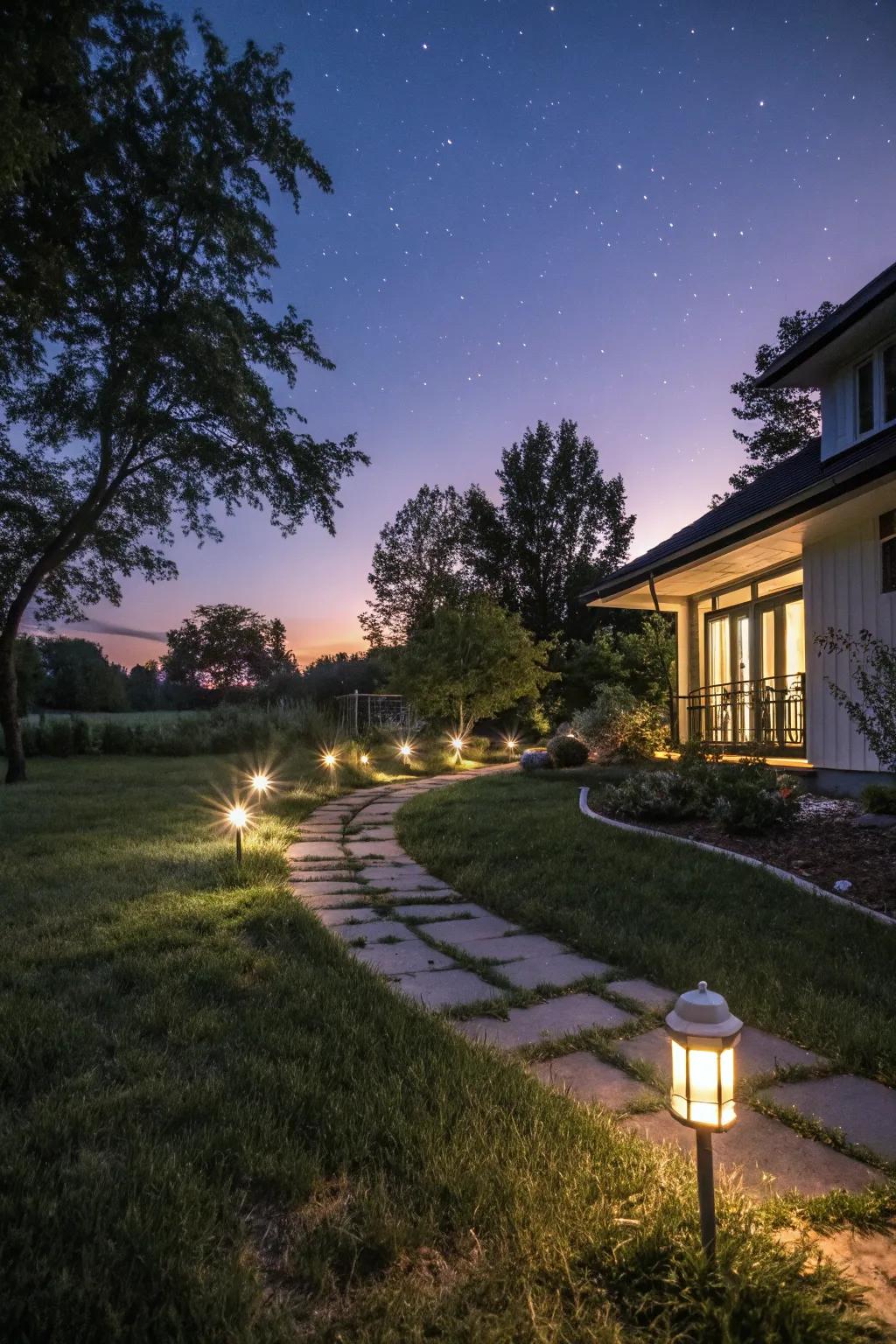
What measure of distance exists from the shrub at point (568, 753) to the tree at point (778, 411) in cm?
1254

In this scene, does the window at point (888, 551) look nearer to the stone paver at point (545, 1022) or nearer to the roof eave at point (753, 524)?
the roof eave at point (753, 524)

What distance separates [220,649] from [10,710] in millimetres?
34766

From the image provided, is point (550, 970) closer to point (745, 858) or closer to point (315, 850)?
point (745, 858)

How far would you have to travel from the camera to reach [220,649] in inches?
1767

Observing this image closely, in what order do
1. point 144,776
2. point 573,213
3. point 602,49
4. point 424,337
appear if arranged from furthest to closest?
point 144,776 < point 424,337 < point 573,213 < point 602,49

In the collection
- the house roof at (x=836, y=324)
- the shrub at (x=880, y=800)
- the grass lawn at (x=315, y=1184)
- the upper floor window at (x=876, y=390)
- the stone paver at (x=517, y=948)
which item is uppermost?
the house roof at (x=836, y=324)

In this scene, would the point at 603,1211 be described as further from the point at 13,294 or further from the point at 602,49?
the point at 602,49

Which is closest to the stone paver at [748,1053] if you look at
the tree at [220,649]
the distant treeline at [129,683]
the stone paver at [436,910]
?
the stone paver at [436,910]

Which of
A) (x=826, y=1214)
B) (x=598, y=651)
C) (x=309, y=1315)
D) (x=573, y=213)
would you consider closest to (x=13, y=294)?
(x=573, y=213)

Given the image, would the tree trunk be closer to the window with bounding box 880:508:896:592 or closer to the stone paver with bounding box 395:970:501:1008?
the stone paver with bounding box 395:970:501:1008

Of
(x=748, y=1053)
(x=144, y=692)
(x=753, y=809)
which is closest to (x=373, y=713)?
(x=753, y=809)

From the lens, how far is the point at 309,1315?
1243 mm

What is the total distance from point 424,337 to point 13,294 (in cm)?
594

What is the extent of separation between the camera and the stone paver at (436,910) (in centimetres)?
402
